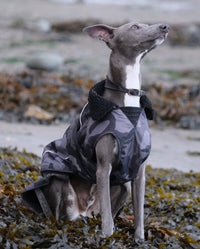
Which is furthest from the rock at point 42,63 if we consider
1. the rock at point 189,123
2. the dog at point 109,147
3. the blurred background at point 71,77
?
the dog at point 109,147

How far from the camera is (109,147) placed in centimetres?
390

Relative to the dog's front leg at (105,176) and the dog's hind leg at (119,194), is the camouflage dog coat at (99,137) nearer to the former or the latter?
the dog's front leg at (105,176)

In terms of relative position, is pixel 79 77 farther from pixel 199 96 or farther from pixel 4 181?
pixel 4 181

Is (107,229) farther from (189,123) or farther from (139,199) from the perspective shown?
(189,123)

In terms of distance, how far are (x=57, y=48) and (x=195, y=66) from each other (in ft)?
19.0

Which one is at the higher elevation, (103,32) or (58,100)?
(103,32)

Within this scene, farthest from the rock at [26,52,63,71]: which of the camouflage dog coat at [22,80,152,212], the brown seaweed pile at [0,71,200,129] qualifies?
the camouflage dog coat at [22,80,152,212]

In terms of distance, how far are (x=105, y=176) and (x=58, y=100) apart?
755cm

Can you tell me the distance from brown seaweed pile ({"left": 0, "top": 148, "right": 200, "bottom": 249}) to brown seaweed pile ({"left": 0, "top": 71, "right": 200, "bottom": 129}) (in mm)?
4138

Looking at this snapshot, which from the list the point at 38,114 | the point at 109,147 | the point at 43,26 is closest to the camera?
the point at 109,147

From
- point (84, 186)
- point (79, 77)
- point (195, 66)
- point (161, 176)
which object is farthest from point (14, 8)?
point (84, 186)

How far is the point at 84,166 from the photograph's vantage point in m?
4.11

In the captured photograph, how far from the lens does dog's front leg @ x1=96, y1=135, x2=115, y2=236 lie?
391 cm

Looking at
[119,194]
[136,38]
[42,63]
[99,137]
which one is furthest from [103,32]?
[42,63]
